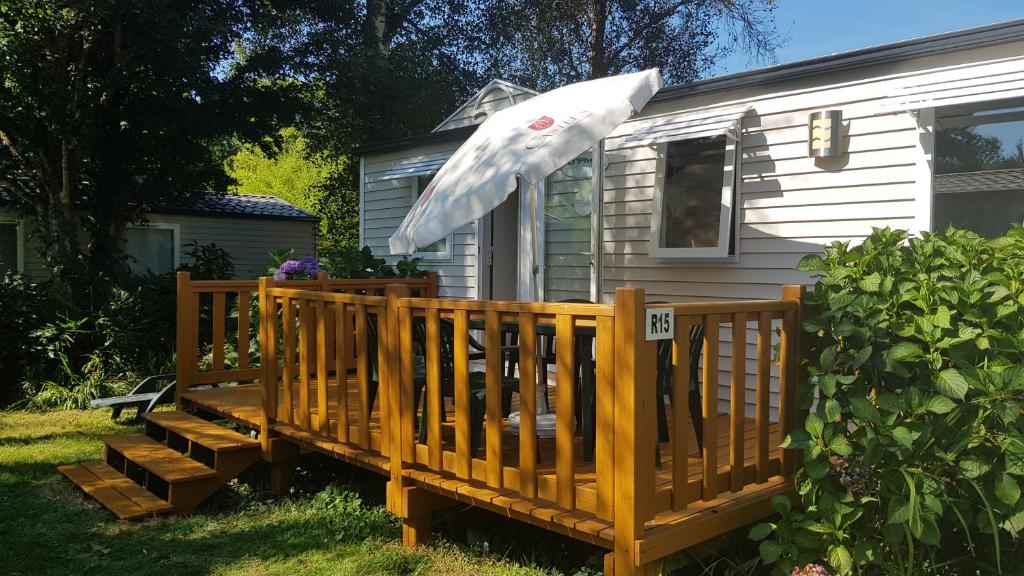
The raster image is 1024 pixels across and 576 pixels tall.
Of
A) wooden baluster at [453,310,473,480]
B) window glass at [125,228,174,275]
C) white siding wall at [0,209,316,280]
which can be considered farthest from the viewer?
white siding wall at [0,209,316,280]

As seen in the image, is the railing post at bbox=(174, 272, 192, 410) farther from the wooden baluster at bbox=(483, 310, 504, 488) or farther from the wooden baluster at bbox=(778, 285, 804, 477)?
the wooden baluster at bbox=(778, 285, 804, 477)

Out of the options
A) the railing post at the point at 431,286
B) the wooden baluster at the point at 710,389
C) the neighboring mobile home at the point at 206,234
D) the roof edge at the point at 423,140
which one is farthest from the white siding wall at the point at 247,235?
the wooden baluster at the point at 710,389

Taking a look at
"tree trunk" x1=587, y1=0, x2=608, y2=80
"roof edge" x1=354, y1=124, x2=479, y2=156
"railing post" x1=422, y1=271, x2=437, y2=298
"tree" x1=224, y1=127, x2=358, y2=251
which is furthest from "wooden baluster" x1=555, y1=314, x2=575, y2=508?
"tree trunk" x1=587, y1=0, x2=608, y2=80

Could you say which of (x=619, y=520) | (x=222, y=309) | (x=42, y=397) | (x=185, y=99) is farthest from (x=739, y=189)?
(x=185, y=99)

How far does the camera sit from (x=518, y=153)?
393 centimetres

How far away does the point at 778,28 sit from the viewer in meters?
19.0

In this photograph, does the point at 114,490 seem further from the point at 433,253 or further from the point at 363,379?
the point at 433,253

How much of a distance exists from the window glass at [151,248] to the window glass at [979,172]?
13.3m

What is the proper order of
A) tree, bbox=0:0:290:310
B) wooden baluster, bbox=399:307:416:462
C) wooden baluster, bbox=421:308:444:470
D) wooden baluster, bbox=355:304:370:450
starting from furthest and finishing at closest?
tree, bbox=0:0:290:310 < wooden baluster, bbox=355:304:370:450 < wooden baluster, bbox=399:307:416:462 < wooden baluster, bbox=421:308:444:470

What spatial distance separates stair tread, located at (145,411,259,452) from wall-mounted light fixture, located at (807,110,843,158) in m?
4.01

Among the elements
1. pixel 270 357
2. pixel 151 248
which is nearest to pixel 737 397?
pixel 270 357

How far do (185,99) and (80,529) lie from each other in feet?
28.6

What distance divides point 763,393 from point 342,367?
223 cm

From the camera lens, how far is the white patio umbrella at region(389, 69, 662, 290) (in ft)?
12.5
